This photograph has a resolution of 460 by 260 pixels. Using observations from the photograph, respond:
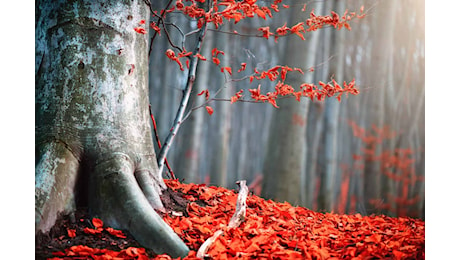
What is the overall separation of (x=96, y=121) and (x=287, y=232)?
3.22ft

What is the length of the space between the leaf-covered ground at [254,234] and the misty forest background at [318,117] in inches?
3.4

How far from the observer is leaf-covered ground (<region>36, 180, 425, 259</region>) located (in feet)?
5.12

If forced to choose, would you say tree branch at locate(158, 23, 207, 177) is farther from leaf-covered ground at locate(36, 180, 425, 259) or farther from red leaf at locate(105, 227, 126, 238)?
red leaf at locate(105, 227, 126, 238)

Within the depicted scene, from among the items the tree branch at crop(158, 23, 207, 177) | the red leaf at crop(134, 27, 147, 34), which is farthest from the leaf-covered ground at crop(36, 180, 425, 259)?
the red leaf at crop(134, 27, 147, 34)

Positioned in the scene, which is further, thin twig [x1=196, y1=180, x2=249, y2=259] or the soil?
thin twig [x1=196, y1=180, x2=249, y2=259]

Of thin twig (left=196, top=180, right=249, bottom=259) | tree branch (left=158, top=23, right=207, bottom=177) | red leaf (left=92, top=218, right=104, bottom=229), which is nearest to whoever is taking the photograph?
red leaf (left=92, top=218, right=104, bottom=229)

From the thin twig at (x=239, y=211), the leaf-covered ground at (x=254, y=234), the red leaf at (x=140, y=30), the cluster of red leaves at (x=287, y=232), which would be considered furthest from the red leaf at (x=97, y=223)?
the red leaf at (x=140, y=30)

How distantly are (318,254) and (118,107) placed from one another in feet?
3.53

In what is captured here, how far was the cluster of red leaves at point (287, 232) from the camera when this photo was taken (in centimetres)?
164

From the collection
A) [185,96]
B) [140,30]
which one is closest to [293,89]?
[185,96]

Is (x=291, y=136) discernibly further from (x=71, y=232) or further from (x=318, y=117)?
(x=71, y=232)

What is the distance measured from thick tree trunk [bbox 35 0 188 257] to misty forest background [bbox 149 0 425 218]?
241 millimetres

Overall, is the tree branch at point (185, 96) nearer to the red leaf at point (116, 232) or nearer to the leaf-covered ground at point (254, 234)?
the leaf-covered ground at point (254, 234)
